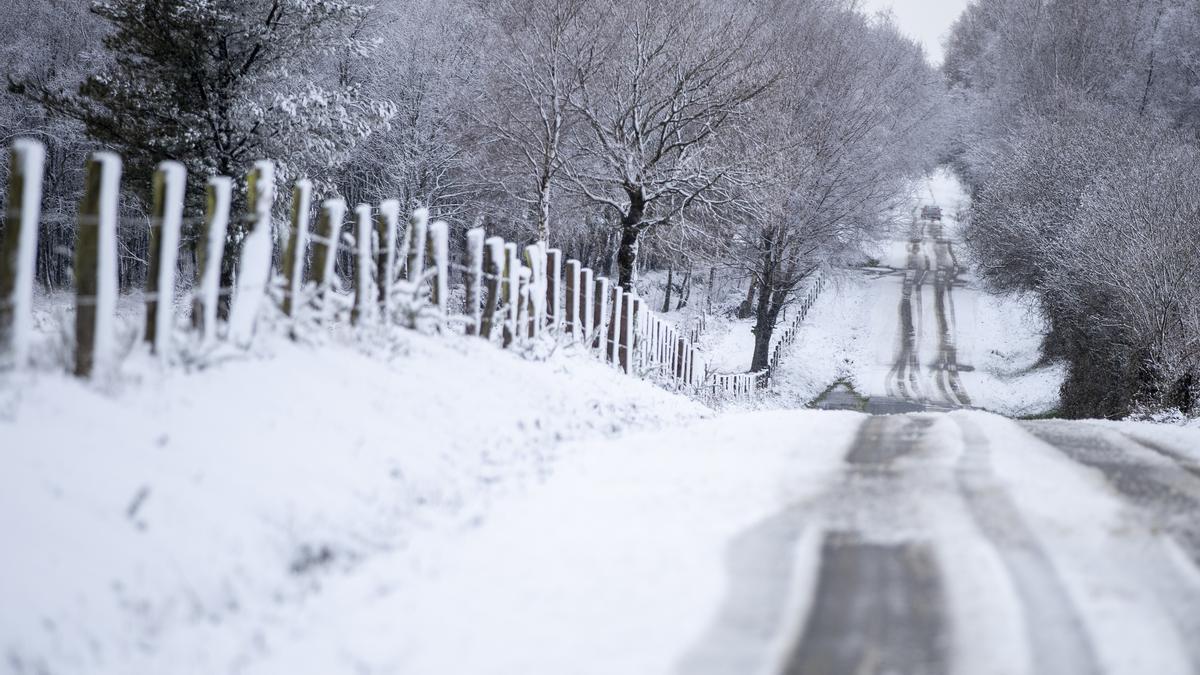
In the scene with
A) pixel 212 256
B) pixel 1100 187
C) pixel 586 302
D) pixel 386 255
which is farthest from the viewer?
pixel 1100 187

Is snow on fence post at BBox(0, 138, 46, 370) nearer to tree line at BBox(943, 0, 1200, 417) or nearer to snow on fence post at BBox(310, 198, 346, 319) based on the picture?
snow on fence post at BBox(310, 198, 346, 319)

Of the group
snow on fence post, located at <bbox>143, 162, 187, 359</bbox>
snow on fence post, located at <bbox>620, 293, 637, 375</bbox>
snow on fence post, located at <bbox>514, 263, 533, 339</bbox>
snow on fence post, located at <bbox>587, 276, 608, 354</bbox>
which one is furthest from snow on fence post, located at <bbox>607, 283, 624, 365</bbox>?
snow on fence post, located at <bbox>143, 162, 187, 359</bbox>

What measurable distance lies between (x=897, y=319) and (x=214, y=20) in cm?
4260

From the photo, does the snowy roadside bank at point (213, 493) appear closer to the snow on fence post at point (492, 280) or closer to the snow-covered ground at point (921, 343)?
the snow on fence post at point (492, 280)

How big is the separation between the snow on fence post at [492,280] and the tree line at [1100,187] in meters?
13.1

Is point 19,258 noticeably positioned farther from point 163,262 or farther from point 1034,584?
point 1034,584

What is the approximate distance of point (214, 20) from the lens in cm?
1869

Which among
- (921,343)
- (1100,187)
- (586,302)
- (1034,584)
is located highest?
(1100,187)

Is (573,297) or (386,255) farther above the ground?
(386,255)

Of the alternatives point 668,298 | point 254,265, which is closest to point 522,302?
point 254,265

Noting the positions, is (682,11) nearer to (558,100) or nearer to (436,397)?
(558,100)

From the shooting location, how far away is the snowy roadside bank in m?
3.57

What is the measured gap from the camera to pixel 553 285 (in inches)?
484

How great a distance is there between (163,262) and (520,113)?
2015 centimetres
